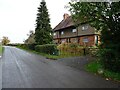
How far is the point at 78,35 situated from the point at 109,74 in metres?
32.4

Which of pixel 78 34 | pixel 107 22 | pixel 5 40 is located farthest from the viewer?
pixel 5 40

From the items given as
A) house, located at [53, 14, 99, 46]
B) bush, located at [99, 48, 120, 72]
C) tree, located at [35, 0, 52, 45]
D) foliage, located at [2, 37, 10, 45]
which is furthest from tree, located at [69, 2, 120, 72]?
foliage, located at [2, 37, 10, 45]

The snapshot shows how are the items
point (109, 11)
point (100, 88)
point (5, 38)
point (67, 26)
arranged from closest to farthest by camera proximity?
1. point (100, 88)
2. point (109, 11)
3. point (67, 26)
4. point (5, 38)

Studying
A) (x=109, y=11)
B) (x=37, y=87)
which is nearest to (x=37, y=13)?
(x=109, y=11)

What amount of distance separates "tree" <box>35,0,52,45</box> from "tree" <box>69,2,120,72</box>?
25910mm

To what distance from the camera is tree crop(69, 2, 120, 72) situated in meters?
13.4

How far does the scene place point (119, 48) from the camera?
13.4m

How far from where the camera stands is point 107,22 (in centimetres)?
1530

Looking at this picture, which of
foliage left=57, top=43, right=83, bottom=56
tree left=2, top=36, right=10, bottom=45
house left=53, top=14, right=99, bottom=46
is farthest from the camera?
tree left=2, top=36, right=10, bottom=45

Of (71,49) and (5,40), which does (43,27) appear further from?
(5,40)

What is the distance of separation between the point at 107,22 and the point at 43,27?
30585 mm

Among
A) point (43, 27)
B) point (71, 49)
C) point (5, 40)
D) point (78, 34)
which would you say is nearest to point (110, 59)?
point (71, 49)

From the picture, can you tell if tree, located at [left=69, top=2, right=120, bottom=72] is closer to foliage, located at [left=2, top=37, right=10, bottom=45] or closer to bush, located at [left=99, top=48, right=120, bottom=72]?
bush, located at [left=99, top=48, right=120, bottom=72]

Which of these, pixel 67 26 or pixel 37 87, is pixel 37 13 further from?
pixel 37 87
